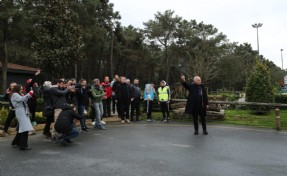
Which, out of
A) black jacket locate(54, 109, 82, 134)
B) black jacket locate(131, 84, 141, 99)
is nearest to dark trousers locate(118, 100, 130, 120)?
black jacket locate(131, 84, 141, 99)

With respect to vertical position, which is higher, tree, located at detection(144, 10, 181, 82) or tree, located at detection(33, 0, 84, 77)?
tree, located at detection(144, 10, 181, 82)

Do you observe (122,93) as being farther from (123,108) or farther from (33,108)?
(33,108)

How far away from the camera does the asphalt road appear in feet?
19.7

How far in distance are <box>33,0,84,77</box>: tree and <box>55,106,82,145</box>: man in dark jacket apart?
13.7 metres

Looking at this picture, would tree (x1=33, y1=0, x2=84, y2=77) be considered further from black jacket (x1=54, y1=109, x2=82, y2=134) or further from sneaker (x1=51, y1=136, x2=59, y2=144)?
black jacket (x1=54, y1=109, x2=82, y2=134)

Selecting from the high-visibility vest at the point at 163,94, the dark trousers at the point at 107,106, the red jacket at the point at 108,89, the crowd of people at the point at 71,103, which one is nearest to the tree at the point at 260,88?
the crowd of people at the point at 71,103

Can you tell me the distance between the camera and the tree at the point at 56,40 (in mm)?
21500

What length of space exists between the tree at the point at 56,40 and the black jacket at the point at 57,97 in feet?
42.0

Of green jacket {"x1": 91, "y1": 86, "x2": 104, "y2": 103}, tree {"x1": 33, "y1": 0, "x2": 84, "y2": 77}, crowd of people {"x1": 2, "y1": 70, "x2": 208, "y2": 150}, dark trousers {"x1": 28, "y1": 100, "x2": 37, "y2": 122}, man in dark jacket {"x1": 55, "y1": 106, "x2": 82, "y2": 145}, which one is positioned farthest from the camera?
tree {"x1": 33, "y1": 0, "x2": 84, "y2": 77}

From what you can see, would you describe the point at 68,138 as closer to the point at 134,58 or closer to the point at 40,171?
the point at 40,171

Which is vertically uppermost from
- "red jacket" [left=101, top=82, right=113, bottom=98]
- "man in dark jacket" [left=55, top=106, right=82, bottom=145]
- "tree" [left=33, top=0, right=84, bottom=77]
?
"tree" [left=33, top=0, right=84, bottom=77]

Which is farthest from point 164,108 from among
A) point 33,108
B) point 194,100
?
point 33,108

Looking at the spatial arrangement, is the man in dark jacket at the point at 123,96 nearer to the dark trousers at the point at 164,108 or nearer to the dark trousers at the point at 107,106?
the dark trousers at the point at 107,106

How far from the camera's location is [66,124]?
26.9 feet
